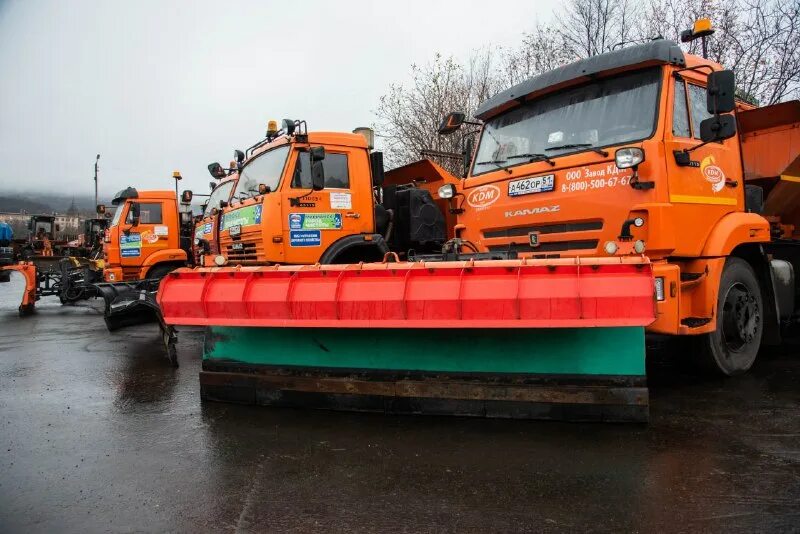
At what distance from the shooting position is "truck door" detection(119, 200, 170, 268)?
12398mm

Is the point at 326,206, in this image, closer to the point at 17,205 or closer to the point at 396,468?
the point at 396,468

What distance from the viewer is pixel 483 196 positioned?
18.1ft

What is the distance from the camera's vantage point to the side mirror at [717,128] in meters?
4.39

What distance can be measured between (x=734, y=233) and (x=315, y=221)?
4849 millimetres

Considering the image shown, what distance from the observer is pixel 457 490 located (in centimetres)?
300

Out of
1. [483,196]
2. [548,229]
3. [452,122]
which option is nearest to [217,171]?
[452,122]

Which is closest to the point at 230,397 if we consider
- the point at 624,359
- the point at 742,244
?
the point at 624,359

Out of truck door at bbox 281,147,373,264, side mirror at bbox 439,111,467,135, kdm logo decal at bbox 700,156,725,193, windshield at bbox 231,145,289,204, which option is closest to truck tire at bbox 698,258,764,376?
kdm logo decal at bbox 700,156,725,193

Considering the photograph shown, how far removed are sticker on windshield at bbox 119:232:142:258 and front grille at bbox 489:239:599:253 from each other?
9704mm

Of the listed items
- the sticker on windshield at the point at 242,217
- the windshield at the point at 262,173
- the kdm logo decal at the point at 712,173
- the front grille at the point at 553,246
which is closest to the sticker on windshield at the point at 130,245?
the sticker on windshield at the point at 242,217

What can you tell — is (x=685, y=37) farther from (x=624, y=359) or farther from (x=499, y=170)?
(x=624, y=359)

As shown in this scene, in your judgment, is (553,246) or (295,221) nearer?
(553,246)

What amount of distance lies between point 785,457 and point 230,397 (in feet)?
12.7

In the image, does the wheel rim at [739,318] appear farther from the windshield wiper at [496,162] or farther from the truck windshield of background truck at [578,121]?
the windshield wiper at [496,162]
